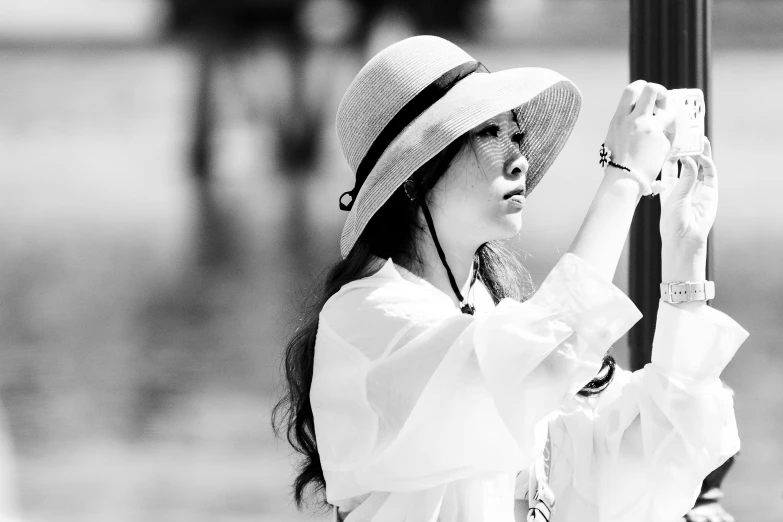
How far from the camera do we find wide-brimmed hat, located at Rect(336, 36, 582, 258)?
154 cm

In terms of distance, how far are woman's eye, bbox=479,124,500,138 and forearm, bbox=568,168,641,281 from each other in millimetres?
222

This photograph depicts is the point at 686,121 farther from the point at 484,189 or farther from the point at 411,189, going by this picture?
the point at 411,189

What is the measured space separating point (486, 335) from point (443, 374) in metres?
0.08

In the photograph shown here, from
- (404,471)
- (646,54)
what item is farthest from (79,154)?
Answer: (404,471)

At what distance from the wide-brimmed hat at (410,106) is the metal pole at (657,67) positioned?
52 cm

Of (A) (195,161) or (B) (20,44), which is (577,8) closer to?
(A) (195,161)

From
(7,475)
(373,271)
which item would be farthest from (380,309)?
(7,475)

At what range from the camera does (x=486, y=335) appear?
1.39 m

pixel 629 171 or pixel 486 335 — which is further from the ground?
pixel 629 171

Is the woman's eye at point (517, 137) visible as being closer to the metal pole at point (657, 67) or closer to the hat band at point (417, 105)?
the hat band at point (417, 105)

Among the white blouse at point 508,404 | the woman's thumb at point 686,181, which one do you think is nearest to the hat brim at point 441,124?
the white blouse at point 508,404

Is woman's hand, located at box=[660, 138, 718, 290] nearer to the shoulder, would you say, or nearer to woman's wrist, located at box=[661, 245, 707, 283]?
woman's wrist, located at box=[661, 245, 707, 283]

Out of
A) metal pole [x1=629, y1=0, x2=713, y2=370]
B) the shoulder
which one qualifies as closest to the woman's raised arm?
the shoulder

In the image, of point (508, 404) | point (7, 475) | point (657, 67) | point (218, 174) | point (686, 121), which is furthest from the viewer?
point (218, 174)
